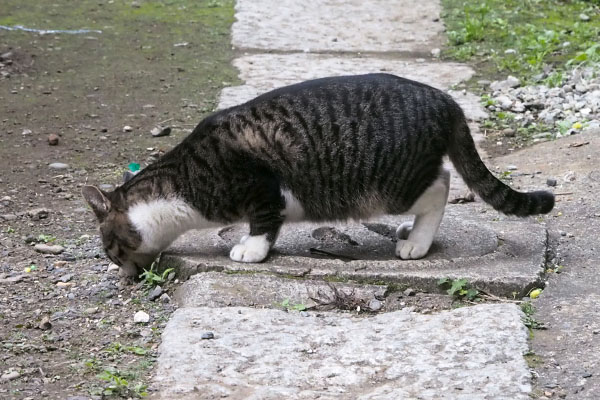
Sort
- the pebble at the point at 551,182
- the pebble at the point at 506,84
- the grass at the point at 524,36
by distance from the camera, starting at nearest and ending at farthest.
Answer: the pebble at the point at 551,182 → the pebble at the point at 506,84 → the grass at the point at 524,36

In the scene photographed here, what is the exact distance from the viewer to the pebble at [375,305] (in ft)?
12.3

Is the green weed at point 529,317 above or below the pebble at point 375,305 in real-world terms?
above

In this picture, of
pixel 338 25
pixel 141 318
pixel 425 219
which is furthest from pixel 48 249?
pixel 338 25

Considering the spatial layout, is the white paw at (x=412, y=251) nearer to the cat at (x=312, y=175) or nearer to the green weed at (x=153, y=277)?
the cat at (x=312, y=175)

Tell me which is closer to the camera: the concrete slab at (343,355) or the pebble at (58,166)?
the concrete slab at (343,355)

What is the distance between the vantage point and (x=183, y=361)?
3.24m

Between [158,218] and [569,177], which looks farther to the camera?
[569,177]

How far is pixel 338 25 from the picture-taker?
8992 mm

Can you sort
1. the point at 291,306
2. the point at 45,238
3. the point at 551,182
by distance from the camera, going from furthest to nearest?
the point at 551,182 → the point at 45,238 → the point at 291,306

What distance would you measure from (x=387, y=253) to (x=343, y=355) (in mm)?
1114

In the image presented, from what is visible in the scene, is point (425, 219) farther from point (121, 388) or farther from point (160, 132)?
point (160, 132)

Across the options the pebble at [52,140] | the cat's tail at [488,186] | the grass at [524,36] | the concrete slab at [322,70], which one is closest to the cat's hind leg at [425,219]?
the cat's tail at [488,186]

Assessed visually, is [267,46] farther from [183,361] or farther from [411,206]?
[183,361]

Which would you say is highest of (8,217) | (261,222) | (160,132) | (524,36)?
(524,36)
